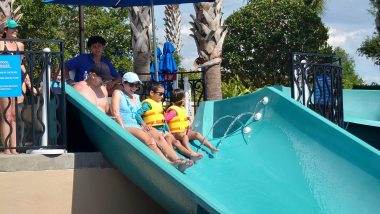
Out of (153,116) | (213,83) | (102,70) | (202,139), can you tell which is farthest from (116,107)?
(213,83)

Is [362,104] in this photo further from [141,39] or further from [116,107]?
[116,107]

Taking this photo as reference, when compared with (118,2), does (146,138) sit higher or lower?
lower

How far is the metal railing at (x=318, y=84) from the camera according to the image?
37.0 ft

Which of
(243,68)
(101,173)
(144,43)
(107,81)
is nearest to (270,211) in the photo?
(101,173)

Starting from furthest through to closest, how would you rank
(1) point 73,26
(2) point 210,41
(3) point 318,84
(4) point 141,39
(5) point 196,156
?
(1) point 73,26
(4) point 141,39
(2) point 210,41
(3) point 318,84
(5) point 196,156

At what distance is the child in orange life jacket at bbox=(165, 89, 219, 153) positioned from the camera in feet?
32.6

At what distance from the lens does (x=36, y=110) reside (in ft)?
28.3

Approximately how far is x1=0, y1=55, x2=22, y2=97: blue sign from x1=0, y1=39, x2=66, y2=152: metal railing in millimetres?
97

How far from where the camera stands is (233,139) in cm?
1062

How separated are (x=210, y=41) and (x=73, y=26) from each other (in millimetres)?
18063

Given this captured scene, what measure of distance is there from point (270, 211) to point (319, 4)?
1095 inches

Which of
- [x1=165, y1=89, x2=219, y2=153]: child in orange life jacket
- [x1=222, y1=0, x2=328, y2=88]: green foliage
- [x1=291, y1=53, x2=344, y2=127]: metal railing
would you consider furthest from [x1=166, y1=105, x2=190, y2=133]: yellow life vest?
[x1=222, y1=0, x2=328, y2=88]: green foliage

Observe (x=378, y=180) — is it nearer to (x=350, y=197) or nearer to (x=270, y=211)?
(x=350, y=197)

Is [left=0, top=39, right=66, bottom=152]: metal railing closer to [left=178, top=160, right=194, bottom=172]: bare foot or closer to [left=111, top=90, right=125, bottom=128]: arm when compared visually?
[left=111, top=90, right=125, bottom=128]: arm
